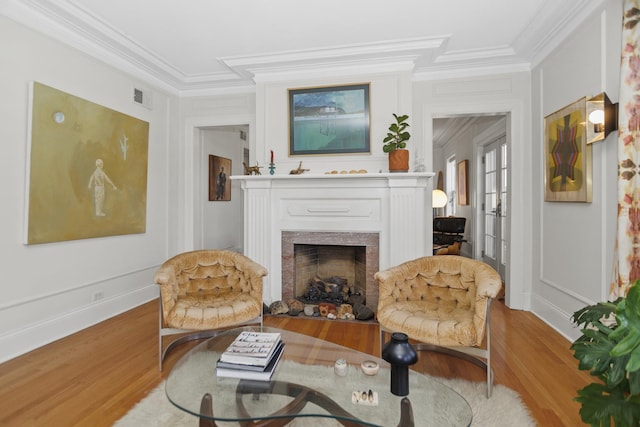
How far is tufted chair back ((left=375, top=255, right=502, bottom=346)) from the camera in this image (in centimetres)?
205

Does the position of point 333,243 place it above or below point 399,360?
above

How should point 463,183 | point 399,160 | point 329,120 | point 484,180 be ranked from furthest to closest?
point 463,183 → point 484,180 → point 329,120 → point 399,160

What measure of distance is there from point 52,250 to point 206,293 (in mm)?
1334

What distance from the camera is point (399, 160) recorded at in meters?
3.40

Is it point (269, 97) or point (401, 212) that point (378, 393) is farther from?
point (269, 97)

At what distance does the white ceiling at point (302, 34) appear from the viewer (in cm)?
272

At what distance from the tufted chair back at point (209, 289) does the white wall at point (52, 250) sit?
3.48 ft

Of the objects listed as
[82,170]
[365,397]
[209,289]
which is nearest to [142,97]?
[82,170]

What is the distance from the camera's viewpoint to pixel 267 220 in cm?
378

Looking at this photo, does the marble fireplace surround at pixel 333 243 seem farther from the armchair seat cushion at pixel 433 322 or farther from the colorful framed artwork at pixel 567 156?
the colorful framed artwork at pixel 567 156

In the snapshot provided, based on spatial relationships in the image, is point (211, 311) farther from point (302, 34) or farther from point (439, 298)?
point (302, 34)

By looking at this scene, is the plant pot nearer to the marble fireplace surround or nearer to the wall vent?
the marble fireplace surround

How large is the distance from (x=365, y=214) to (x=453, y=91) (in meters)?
1.69

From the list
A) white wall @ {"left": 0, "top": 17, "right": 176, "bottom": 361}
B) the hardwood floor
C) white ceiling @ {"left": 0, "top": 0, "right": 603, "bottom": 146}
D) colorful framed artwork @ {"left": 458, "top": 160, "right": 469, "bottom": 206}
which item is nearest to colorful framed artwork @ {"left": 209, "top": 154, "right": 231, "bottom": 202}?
white wall @ {"left": 0, "top": 17, "right": 176, "bottom": 361}
